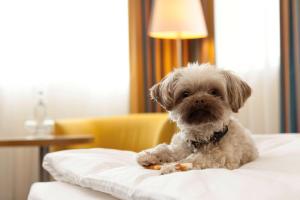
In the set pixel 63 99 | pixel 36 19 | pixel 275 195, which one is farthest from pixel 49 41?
pixel 275 195

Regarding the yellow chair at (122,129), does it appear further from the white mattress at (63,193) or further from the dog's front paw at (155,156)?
the white mattress at (63,193)

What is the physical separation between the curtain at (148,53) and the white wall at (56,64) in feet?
0.26

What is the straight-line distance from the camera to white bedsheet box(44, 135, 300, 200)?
91cm

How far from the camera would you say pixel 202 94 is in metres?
1.54

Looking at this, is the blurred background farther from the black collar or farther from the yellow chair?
the black collar

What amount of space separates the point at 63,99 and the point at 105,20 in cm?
73

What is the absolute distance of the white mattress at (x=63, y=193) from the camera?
1.23 m

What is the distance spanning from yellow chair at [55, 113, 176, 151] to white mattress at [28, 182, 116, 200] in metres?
1.56

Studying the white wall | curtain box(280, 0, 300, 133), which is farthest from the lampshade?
curtain box(280, 0, 300, 133)

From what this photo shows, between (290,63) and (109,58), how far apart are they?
4.83 feet

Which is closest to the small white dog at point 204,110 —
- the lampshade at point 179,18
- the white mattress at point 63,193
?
the white mattress at point 63,193

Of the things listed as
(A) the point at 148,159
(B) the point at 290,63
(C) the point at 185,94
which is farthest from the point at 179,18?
(A) the point at 148,159

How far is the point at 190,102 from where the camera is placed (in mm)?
1527

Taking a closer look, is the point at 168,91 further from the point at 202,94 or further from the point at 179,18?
the point at 179,18
